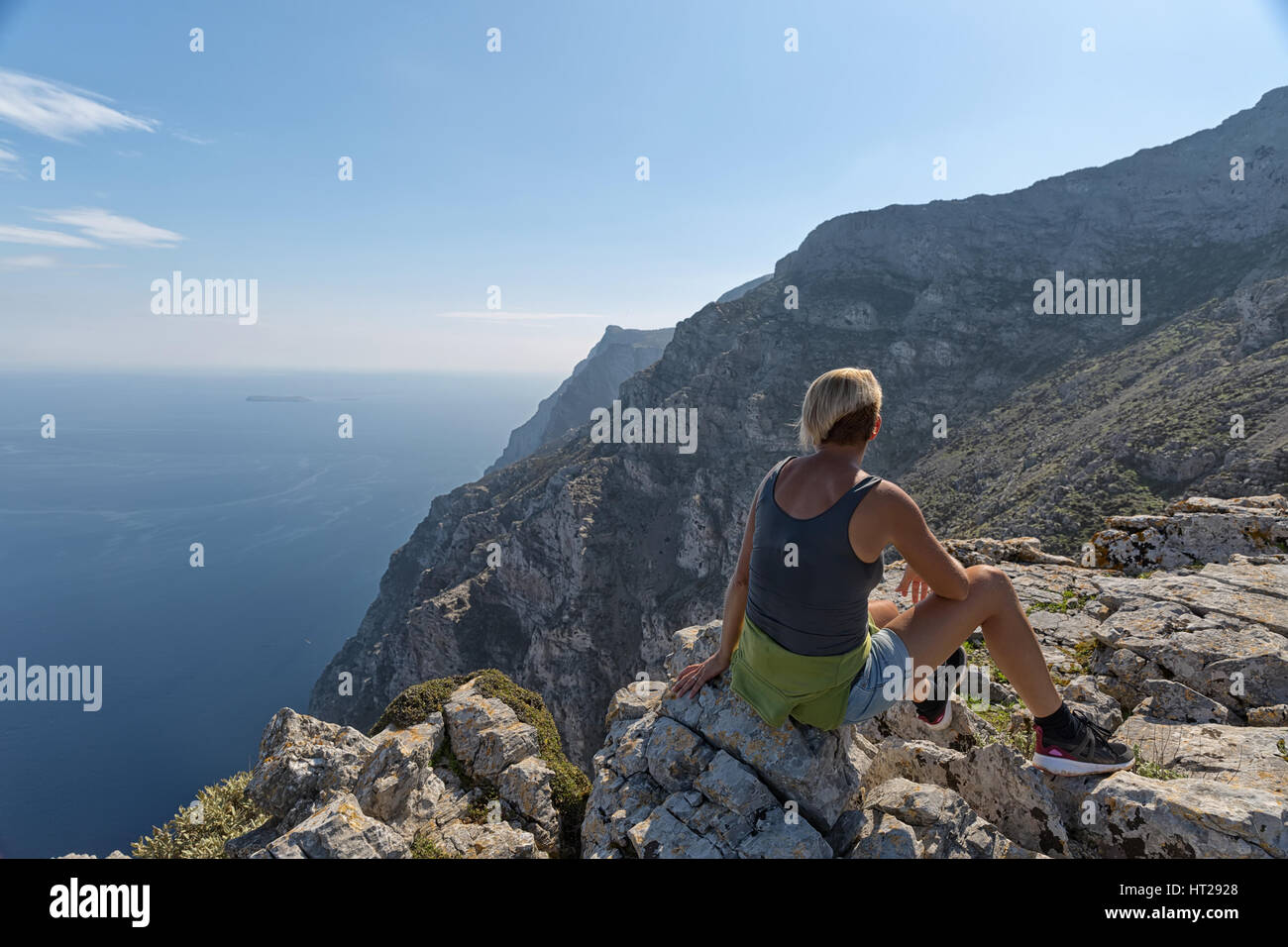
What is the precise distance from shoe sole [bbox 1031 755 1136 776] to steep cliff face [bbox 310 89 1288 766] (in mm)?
54720

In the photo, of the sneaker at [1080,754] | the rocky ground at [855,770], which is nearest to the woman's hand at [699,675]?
the rocky ground at [855,770]

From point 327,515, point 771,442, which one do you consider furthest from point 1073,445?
point 327,515

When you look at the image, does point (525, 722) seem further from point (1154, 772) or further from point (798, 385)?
point (798, 385)

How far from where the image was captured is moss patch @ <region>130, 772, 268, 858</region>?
5996mm

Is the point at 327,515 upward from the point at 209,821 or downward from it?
downward

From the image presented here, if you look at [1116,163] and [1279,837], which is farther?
[1116,163]

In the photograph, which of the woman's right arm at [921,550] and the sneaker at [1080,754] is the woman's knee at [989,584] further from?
the sneaker at [1080,754]

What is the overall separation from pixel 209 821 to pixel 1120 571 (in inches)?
604

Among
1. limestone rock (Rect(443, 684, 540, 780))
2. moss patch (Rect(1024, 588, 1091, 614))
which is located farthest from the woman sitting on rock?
moss patch (Rect(1024, 588, 1091, 614))

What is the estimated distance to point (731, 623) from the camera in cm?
474

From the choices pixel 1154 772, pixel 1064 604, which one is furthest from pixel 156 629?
pixel 1154 772

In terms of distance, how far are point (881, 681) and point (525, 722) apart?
582 centimetres

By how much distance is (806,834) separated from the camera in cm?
397
